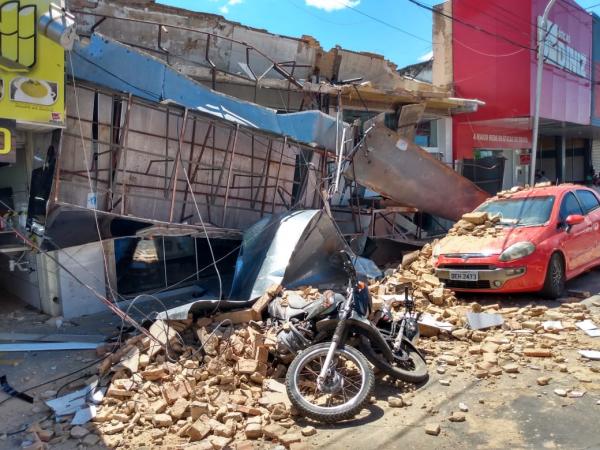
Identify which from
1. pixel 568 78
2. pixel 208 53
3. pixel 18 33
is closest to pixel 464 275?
pixel 18 33

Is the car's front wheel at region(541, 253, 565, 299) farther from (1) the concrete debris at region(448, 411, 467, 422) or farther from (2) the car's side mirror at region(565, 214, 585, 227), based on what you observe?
(1) the concrete debris at region(448, 411, 467, 422)

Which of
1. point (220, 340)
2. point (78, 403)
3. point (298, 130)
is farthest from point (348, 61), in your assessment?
point (78, 403)

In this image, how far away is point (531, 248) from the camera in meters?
7.21

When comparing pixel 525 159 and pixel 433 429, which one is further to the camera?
pixel 525 159

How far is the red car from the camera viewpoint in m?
7.14

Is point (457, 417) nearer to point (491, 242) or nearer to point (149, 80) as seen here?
point (491, 242)

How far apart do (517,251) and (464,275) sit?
0.76m

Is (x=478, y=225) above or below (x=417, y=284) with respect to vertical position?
above

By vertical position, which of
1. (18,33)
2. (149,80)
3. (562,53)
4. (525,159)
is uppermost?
(562,53)

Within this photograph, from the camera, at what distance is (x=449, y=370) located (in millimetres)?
5062

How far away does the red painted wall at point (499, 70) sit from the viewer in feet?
55.0

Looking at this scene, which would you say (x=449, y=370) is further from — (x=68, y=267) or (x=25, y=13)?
(x=25, y=13)

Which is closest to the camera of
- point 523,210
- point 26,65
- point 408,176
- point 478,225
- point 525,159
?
point 26,65

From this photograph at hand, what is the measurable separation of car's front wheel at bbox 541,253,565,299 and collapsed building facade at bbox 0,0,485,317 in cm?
321
